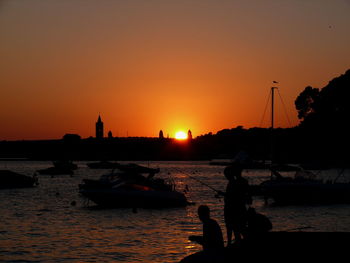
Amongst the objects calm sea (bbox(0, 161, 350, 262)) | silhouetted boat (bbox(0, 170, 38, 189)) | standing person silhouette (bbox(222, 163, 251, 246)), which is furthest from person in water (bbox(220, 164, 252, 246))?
silhouetted boat (bbox(0, 170, 38, 189))

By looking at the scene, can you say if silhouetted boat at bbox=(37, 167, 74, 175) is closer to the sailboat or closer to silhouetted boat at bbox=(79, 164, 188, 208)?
silhouetted boat at bbox=(79, 164, 188, 208)

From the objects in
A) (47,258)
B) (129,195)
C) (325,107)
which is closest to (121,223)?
(129,195)

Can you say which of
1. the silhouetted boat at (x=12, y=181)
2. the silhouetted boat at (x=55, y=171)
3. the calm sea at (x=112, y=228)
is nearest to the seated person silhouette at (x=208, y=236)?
the calm sea at (x=112, y=228)

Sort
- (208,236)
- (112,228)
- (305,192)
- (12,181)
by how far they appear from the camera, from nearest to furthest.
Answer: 1. (208,236)
2. (112,228)
3. (305,192)
4. (12,181)

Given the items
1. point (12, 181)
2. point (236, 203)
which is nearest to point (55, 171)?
point (12, 181)

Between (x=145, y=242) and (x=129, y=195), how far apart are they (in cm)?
1328

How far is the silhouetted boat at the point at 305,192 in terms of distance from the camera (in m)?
39.3

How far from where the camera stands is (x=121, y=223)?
3030cm

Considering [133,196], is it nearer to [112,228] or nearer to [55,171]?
[112,228]

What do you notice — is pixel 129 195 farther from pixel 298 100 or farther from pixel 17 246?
pixel 298 100

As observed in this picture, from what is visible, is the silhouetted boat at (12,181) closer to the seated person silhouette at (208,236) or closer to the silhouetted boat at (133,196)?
the silhouetted boat at (133,196)

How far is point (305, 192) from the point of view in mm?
39281

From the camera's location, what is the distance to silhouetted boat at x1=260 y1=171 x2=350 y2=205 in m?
39.3

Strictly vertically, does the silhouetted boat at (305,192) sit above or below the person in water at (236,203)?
below
